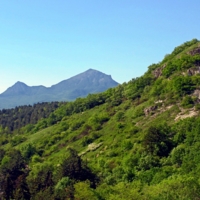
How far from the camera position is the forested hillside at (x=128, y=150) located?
196 feet

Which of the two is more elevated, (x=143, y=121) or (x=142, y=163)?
(x=143, y=121)

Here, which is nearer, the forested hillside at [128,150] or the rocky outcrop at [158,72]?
the forested hillside at [128,150]

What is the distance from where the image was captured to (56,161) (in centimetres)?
10506

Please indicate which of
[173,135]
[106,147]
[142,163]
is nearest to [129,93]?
[106,147]

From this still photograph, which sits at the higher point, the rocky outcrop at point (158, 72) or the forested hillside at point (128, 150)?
the rocky outcrop at point (158, 72)

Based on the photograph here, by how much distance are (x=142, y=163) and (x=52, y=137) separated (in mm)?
65954

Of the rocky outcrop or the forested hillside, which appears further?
the rocky outcrop

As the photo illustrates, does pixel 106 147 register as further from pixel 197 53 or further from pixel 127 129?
pixel 197 53

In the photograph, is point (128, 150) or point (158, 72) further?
point (158, 72)

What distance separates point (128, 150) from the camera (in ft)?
300

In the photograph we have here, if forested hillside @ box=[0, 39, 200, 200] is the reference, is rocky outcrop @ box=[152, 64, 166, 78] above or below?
above

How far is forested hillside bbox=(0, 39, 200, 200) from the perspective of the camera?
59625 mm

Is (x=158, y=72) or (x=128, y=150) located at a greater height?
(x=158, y=72)

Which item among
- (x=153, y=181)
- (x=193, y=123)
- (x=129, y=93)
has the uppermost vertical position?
(x=129, y=93)
